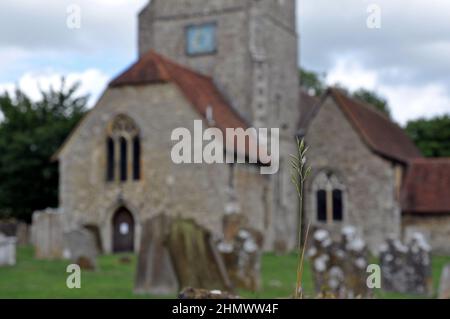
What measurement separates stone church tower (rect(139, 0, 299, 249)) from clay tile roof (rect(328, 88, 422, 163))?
2.55 m

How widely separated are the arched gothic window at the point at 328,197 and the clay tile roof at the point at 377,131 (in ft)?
6.37

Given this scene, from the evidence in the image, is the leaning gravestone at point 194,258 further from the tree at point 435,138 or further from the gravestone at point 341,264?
the tree at point 435,138

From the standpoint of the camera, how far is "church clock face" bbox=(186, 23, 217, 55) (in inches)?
1170

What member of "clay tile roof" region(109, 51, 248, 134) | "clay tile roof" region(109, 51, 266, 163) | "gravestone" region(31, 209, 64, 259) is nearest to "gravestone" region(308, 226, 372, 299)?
"gravestone" region(31, 209, 64, 259)

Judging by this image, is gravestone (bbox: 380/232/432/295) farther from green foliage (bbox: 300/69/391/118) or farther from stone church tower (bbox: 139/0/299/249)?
green foliage (bbox: 300/69/391/118)

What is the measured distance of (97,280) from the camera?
1452cm

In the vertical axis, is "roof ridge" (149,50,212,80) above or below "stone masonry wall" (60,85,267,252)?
above

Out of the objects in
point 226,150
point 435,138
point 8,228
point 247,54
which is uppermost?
point 247,54

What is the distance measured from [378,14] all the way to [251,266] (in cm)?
489

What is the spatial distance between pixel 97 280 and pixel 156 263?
9.81 feet

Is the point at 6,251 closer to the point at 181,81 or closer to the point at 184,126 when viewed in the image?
the point at 184,126

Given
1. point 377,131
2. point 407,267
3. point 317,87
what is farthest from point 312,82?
point 407,267

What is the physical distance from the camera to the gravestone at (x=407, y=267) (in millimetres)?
14453
